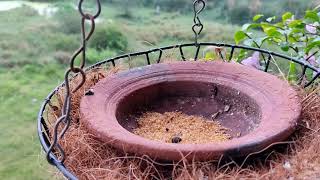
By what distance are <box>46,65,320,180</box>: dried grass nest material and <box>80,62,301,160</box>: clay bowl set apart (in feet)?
0.06

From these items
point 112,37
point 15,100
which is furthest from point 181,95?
point 112,37

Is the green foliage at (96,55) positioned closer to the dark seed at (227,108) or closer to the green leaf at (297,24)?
the green leaf at (297,24)

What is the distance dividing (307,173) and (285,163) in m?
0.05

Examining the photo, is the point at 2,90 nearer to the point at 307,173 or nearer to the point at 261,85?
the point at 261,85

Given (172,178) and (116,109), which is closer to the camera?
(172,178)

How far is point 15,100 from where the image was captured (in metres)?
2.61

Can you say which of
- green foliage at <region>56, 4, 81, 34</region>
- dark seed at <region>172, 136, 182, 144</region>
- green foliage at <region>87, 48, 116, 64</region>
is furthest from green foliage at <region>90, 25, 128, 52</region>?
dark seed at <region>172, 136, 182, 144</region>

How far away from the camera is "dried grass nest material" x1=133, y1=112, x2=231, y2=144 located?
2.66 feet

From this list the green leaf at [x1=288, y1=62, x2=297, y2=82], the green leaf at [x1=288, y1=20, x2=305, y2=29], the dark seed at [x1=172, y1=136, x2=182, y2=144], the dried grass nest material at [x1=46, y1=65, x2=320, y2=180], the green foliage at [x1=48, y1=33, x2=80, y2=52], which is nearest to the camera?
the dried grass nest material at [x1=46, y1=65, x2=320, y2=180]

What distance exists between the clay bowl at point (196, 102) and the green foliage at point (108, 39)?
2363mm

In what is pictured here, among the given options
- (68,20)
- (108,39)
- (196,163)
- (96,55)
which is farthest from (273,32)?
(68,20)

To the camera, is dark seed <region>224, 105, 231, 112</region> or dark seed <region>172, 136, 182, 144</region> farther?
dark seed <region>224, 105, 231, 112</region>

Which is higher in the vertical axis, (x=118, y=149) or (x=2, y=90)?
(x=118, y=149)

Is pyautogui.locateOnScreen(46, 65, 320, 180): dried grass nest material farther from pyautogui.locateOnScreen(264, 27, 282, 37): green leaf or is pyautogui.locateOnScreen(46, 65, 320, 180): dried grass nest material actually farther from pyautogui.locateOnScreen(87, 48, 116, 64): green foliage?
pyautogui.locateOnScreen(87, 48, 116, 64): green foliage
